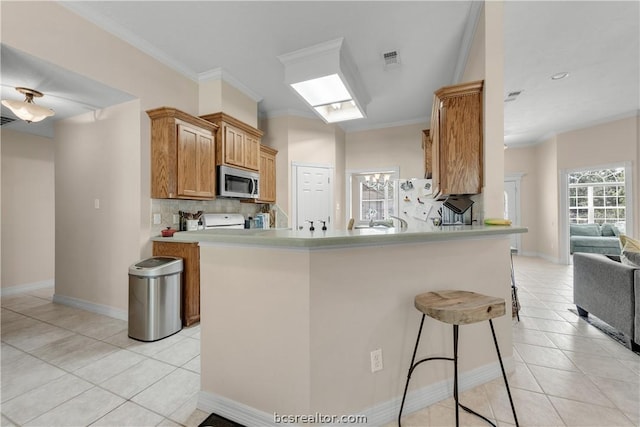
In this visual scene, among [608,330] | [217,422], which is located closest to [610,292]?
[608,330]

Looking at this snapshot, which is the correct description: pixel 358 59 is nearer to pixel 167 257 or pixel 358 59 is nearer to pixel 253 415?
pixel 167 257

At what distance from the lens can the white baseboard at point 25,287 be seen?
12.6 ft

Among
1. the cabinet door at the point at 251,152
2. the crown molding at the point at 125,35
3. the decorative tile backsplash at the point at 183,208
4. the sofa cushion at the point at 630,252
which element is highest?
the crown molding at the point at 125,35

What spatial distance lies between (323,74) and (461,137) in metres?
1.60

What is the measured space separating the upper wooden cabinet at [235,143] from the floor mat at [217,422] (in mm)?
2696

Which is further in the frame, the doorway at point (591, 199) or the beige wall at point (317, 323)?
the doorway at point (591, 199)

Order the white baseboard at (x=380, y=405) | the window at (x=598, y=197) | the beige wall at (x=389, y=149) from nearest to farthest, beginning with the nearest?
1. the white baseboard at (x=380, y=405)
2. the beige wall at (x=389, y=149)
3. the window at (x=598, y=197)

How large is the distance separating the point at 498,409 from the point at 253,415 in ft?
4.59

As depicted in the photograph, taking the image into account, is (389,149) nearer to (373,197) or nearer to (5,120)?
(373,197)

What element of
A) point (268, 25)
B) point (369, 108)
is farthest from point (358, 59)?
point (369, 108)

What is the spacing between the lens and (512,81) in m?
3.88

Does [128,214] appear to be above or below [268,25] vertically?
below

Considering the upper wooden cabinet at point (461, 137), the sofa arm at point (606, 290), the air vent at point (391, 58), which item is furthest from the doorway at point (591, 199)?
the upper wooden cabinet at point (461, 137)

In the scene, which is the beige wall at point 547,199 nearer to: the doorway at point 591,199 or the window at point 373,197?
the doorway at point 591,199
